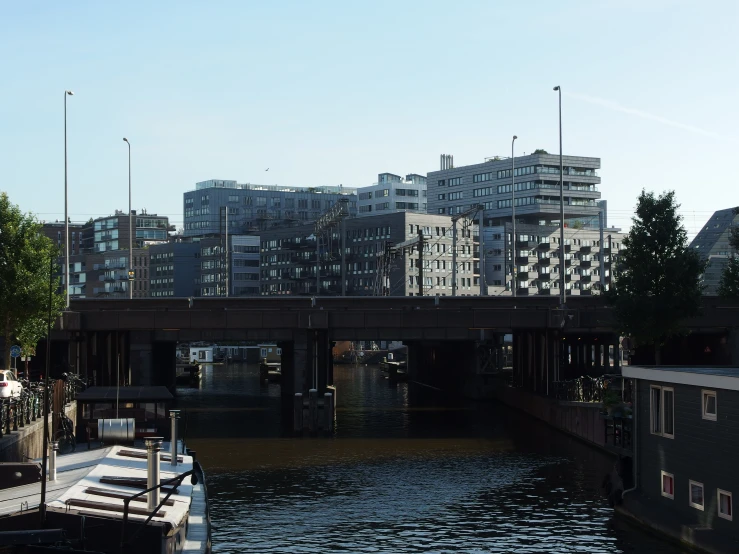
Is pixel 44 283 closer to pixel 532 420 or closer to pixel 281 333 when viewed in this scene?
Result: pixel 281 333

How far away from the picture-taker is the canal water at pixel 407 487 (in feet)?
139

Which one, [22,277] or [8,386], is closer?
[8,386]

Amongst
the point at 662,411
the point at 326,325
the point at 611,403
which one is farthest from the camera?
the point at 326,325

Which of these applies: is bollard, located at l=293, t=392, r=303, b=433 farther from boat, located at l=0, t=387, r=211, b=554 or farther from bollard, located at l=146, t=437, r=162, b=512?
bollard, located at l=146, t=437, r=162, b=512

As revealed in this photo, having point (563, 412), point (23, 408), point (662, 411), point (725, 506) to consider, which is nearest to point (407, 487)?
point (662, 411)

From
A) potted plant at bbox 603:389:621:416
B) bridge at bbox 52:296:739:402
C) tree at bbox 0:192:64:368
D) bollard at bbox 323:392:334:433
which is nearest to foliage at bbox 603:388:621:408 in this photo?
potted plant at bbox 603:389:621:416

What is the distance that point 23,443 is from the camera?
49.6 metres

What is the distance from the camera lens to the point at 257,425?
84.8 meters

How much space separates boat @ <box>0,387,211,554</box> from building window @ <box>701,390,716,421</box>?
17945 mm

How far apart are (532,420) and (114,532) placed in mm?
61557

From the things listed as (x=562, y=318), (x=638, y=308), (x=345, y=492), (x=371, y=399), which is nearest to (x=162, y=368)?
(x=371, y=399)

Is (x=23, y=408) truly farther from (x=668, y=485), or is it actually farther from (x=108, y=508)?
(x=668, y=485)

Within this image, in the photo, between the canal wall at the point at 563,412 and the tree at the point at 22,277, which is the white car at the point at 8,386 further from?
the canal wall at the point at 563,412

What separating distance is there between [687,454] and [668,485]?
9.99ft
